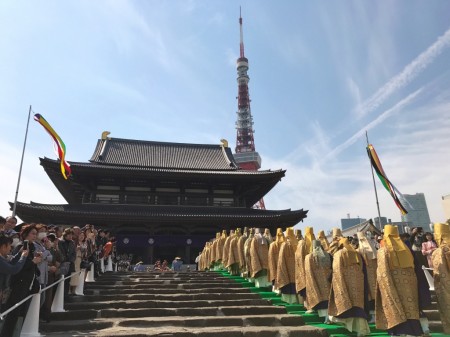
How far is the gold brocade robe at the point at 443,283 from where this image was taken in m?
4.79

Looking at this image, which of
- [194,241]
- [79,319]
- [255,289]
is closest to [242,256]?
[255,289]

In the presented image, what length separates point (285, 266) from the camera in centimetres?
750

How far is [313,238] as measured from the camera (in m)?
6.93

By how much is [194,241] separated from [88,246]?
38.2ft

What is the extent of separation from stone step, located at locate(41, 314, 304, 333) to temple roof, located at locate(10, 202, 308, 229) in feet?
40.0

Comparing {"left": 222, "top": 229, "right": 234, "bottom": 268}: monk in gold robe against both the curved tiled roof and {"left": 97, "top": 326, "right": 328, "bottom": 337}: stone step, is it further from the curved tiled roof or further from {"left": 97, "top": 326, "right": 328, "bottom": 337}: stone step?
{"left": 97, "top": 326, "right": 328, "bottom": 337}: stone step

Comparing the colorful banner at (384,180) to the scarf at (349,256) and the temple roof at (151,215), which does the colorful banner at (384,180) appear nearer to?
the temple roof at (151,215)

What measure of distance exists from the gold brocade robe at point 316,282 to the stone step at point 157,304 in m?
1.58

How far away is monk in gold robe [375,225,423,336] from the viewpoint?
4.59 m

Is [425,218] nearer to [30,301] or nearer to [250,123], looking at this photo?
[250,123]

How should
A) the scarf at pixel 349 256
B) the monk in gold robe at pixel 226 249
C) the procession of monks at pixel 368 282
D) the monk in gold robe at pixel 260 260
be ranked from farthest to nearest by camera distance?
the monk in gold robe at pixel 226 249, the monk in gold robe at pixel 260 260, the scarf at pixel 349 256, the procession of monks at pixel 368 282

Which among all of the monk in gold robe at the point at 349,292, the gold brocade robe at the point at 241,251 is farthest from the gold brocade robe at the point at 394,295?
the gold brocade robe at the point at 241,251

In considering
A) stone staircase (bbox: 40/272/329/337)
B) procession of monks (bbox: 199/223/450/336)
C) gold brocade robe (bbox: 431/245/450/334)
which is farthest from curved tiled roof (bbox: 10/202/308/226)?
gold brocade robe (bbox: 431/245/450/334)

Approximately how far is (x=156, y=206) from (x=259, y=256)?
39.7 ft
